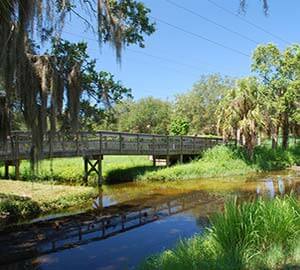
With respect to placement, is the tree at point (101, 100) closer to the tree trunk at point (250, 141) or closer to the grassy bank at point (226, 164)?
the grassy bank at point (226, 164)

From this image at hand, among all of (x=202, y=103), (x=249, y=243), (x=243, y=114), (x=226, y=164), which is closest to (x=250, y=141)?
(x=243, y=114)

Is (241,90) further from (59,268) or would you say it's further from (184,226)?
(59,268)

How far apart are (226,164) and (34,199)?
1597 cm

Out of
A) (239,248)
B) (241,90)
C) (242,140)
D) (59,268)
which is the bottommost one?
(59,268)

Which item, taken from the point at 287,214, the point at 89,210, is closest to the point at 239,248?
the point at 287,214

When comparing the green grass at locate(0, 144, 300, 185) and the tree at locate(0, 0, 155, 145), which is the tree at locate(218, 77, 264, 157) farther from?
the tree at locate(0, 0, 155, 145)

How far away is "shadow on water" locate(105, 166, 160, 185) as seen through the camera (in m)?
25.1

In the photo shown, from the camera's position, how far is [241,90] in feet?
95.1

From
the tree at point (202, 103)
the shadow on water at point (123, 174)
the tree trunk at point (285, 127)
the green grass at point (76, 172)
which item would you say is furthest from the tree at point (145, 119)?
the shadow on water at point (123, 174)

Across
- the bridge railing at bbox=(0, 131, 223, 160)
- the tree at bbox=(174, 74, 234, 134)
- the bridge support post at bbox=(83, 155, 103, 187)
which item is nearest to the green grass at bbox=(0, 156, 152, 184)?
the bridge support post at bbox=(83, 155, 103, 187)

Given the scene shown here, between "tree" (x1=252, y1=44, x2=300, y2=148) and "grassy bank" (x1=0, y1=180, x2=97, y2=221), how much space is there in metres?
22.2

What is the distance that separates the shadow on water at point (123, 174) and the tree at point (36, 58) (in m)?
16.9

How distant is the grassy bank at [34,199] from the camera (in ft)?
44.2

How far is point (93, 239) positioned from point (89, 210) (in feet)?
13.8
